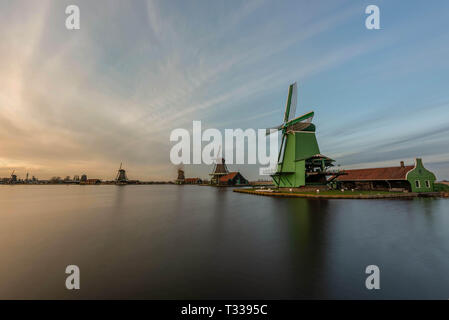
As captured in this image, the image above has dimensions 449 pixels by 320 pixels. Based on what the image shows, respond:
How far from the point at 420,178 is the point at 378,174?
5.16m

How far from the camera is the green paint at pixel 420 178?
1054 inches

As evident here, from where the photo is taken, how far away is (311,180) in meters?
31.8

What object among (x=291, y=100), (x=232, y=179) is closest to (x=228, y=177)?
(x=232, y=179)

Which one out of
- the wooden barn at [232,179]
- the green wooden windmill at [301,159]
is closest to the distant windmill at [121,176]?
the wooden barn at [232,179]

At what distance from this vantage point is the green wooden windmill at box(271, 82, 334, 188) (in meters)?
30.8

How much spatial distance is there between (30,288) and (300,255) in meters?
9.44

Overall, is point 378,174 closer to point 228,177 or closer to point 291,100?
point 291,100

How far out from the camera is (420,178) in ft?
88.6

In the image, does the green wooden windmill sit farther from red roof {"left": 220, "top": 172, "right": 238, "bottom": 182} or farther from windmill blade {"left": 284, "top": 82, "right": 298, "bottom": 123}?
red roof {"left": 220, "top": 172, "right": 238, "bottom": 182}

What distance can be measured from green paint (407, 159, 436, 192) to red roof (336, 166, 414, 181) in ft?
2.34

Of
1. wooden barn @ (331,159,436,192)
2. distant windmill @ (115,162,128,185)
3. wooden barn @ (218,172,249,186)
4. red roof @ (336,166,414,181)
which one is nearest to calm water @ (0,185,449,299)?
wooden barn @ (331,159,436,192)

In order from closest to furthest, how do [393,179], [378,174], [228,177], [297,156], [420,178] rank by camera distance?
[420,178] < [393,179] < [378,174] < [297,156] < [228,177]
